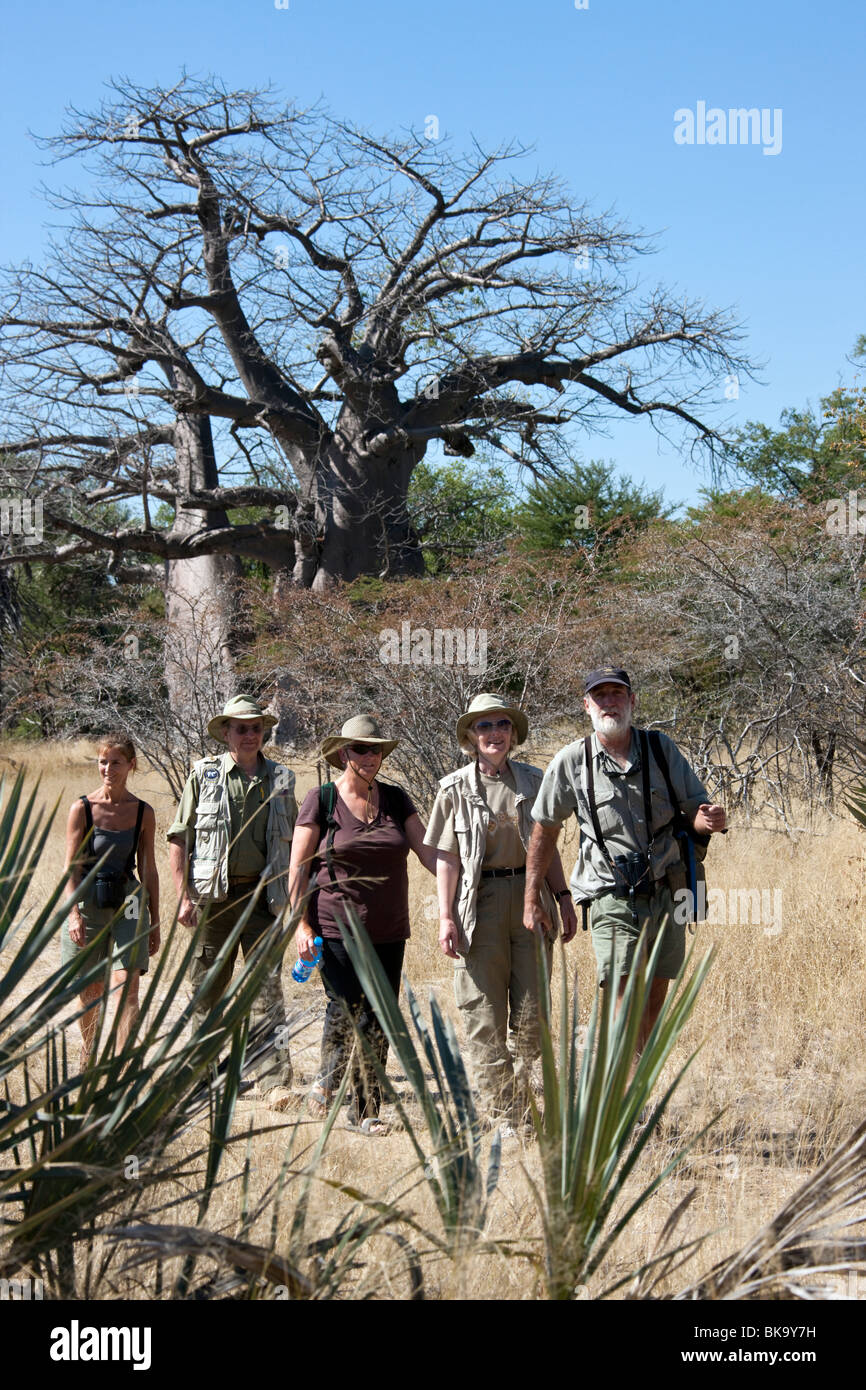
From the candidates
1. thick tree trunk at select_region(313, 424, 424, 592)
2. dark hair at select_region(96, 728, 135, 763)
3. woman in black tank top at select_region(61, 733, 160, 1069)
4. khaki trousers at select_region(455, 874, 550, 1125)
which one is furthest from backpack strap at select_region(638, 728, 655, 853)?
thick tree trunk at select_region(313, 424, 424, 592)

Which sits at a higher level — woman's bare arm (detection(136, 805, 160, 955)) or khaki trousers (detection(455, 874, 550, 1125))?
woman's bare arm (detection(136, 805, 160, 955))

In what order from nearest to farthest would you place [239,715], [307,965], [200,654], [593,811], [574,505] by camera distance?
[593,811] → [307,965] → [239,715] → [200,654] → [574,505]

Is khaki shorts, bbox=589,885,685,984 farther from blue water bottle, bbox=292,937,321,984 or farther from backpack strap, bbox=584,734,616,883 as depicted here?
blue water bottle, bbox=292,937,321,984

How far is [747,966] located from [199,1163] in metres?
3.40

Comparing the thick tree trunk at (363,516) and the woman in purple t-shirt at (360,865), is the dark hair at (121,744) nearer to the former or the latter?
the woman in purple t-shirt at (360,865)

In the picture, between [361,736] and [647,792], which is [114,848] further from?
[647,792]

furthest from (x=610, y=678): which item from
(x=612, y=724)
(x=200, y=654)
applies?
(x=200, y=654)

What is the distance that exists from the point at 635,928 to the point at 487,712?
110 cm

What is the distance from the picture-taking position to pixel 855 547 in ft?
36.2

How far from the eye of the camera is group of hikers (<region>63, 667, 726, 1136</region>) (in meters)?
4.52

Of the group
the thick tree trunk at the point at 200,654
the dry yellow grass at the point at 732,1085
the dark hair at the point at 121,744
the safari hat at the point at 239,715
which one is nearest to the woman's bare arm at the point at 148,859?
the dark hair at the point at 121,744

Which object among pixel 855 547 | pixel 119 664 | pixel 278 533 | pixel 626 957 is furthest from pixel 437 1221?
pixel 278 533

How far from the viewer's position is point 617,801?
4551 millimetres
